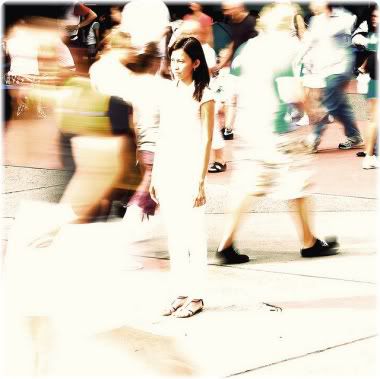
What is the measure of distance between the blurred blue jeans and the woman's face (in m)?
6.43

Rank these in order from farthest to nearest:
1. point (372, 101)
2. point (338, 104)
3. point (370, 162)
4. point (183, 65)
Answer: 1. point (338, 104)
2. point (372, 101)
3. point (370, 162)
4. point (183, 65)

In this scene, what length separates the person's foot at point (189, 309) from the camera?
5.86m

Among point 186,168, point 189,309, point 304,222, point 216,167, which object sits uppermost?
Result: point 186,168

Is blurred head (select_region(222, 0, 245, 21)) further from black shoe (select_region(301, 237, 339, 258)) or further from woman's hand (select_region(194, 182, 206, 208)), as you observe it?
woman's hand (select_region(194, 182, 206, 208))

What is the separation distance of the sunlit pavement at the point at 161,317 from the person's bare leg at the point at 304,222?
0.14m

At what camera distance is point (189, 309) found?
19.3ft

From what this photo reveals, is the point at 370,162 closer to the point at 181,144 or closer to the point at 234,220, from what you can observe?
the point at 234,220

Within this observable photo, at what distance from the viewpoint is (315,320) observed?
19.0ft

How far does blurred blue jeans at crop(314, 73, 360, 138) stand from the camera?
1238cm

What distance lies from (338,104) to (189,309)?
6.96 metres

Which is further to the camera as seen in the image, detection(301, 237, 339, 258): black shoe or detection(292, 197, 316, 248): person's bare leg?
detection(301, 237, 339, 258): black shoe

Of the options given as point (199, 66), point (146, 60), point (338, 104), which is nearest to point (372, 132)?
point (338, 104)

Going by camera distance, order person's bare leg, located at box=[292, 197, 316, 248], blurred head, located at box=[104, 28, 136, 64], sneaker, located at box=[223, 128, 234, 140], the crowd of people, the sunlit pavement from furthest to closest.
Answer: sneaker, located at box=[223, 128, 234, 140] → person's bare leg, located at box=[292, 197, 316, 248] → blurred head, located at box=[104, 28, 136, 64] → the crowd of people → the sunlit pavement

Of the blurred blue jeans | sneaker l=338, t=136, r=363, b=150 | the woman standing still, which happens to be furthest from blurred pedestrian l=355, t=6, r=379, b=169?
the woman standing still
